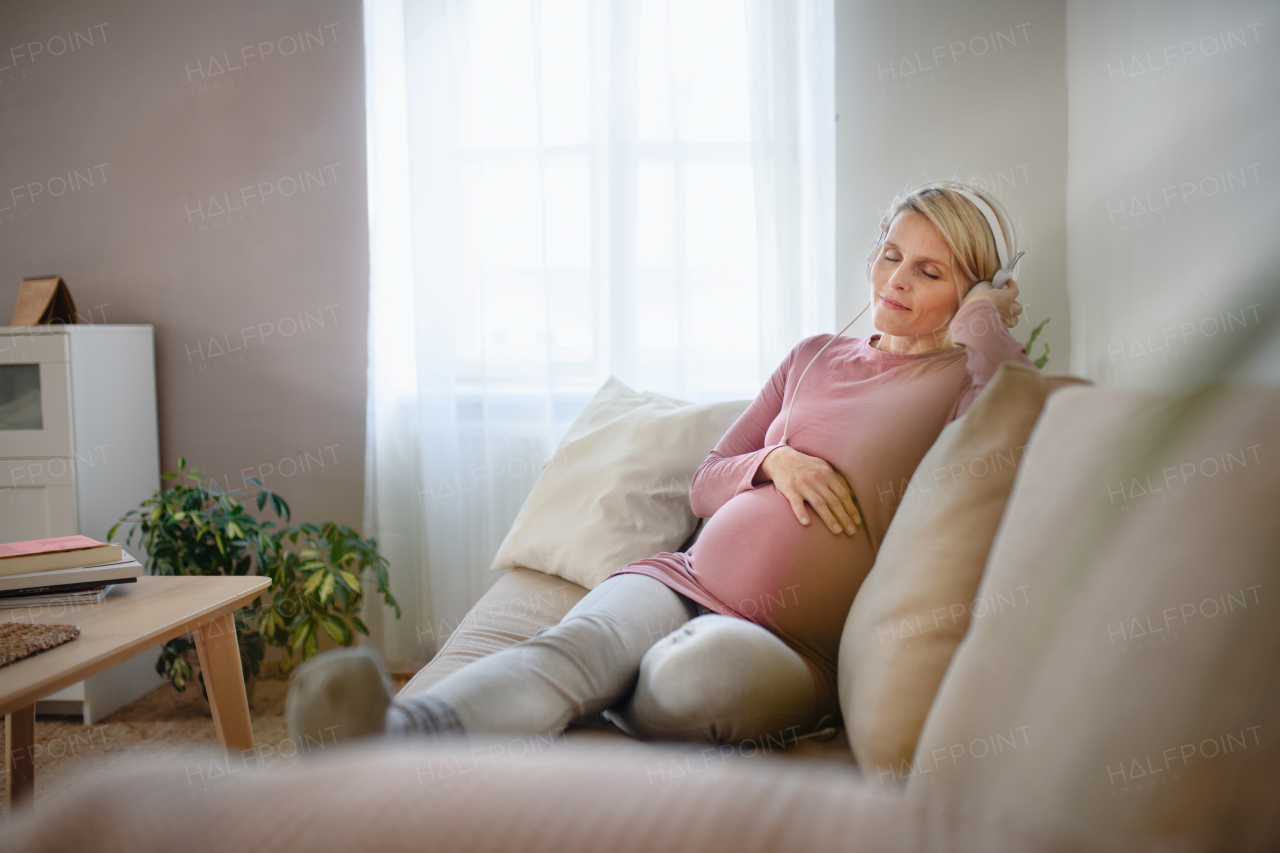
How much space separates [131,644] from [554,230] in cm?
156

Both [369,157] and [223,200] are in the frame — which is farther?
[223,200]

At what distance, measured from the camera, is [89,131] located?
8.14 feet

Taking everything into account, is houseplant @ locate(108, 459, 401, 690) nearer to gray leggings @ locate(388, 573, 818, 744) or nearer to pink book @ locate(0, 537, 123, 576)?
pink book @ locate(0, 537, 123, 576)

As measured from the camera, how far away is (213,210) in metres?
2.45

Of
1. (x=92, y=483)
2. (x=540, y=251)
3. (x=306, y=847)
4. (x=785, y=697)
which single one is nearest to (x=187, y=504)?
(x=92, y=483)

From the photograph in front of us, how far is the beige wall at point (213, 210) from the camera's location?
7.88ft

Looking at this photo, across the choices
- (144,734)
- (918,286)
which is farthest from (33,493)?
(918,286)

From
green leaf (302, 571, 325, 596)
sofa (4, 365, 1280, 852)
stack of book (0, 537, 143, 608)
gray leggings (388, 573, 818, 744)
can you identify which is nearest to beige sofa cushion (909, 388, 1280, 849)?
sofa (4, 365, 1280, 852)

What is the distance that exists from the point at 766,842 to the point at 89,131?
3.07 metres

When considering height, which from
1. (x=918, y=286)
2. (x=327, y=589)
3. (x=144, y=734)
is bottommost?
(x=144, y=734)

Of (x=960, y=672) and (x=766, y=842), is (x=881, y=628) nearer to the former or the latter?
(x=960, y=672)

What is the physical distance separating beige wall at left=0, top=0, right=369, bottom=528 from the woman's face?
68.4 inches

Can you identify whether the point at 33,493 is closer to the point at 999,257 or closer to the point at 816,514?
the point at 816,514

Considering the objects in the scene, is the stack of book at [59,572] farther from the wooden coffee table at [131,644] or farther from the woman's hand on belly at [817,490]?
the woman's hand on belly at [817,490]
